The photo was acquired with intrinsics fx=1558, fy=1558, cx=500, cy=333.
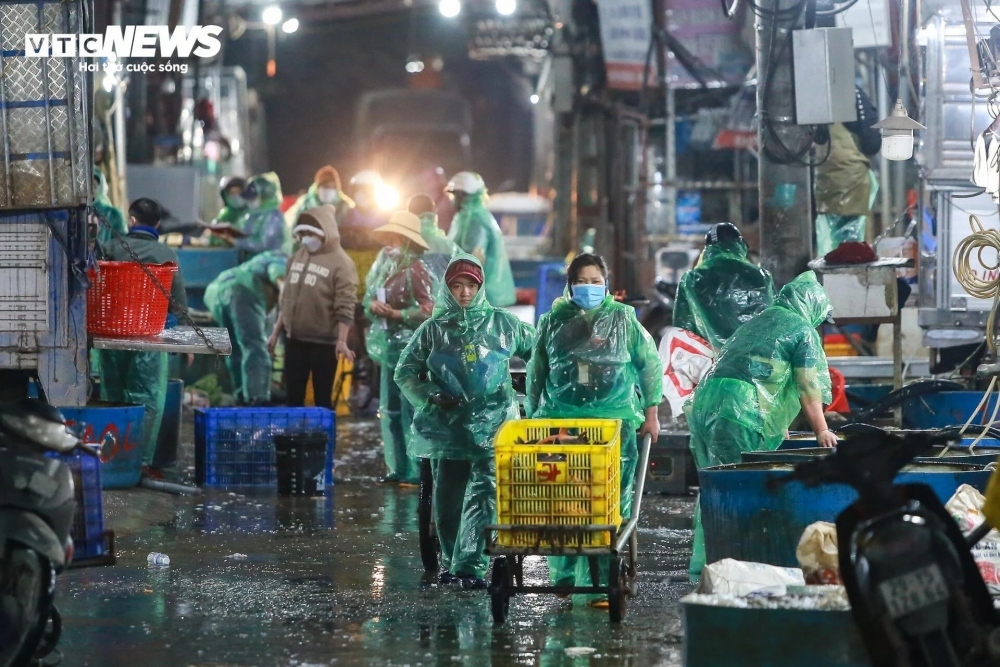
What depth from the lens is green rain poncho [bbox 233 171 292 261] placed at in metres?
17.8

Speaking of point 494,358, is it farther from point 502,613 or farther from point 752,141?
point 752,141

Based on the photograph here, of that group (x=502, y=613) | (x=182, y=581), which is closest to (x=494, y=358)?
(x=502, y=613)

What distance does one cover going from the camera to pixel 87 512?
6.57 metres

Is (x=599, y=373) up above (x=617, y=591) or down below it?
above

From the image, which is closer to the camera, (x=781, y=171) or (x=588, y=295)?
(x=588, y=295)

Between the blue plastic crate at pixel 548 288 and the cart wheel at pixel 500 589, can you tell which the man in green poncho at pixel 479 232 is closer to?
the blue plastic crate at pixel 548 288

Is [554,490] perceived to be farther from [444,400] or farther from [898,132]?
[898,132]

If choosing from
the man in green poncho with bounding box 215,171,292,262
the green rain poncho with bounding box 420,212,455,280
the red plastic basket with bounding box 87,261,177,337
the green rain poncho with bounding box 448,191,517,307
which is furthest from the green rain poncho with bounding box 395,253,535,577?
the man in green poncho with bounding box 215,171,292,262

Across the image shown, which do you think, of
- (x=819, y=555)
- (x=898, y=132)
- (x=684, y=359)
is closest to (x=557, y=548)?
(x=819, y=555)

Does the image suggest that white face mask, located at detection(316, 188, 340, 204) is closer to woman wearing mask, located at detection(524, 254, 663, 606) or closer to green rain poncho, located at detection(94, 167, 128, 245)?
green rain poncho, located at detection(94, 167, 128, 245)

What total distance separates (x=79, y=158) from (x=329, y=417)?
347cm

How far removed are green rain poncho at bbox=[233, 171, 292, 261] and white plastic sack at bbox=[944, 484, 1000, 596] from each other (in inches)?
458

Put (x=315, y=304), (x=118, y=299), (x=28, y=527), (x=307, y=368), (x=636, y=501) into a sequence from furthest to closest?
(x=307, y=368) → (x=315, y=304) → (x=118, y=299) → (x=636, y=501) → (x=28, y=527)

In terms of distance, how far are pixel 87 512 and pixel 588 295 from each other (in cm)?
308
